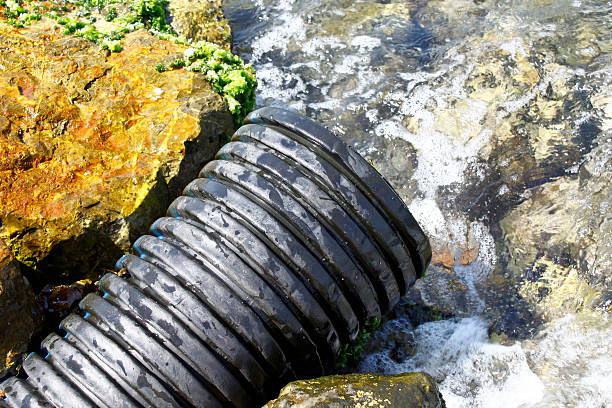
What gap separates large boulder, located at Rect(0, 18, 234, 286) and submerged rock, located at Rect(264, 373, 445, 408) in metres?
1.90

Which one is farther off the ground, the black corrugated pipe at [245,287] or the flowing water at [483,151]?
the black corrugated pipe at [245,287]

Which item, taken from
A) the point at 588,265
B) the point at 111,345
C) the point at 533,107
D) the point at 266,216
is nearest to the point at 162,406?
the point at 111,345

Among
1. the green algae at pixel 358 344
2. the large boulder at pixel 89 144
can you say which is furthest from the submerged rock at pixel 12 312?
the green algae at pixel 358 344

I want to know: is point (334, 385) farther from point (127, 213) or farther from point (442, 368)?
point (127, 213)

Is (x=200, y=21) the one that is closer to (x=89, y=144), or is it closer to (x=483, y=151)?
(x=89, y=144)

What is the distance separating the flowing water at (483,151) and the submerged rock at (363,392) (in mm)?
1305

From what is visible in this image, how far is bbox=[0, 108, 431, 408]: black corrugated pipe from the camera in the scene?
116 inches

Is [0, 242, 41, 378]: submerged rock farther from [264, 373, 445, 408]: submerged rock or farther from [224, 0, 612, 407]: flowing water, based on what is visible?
[224, 0, 612, 407]: flowing water

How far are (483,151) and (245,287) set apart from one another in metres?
3.82

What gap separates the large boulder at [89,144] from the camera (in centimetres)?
394

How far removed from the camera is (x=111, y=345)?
2.99 metres

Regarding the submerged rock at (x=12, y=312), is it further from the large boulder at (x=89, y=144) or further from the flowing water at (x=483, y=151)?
the flowing water at (x=483, y=151)

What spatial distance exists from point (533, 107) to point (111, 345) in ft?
17.3

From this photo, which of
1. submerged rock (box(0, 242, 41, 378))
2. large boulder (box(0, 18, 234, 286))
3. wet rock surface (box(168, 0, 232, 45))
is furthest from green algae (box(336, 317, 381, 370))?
wet rock surface (box(168, 0, 232, 45))
